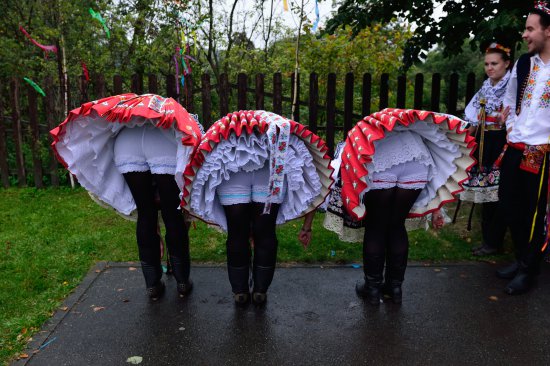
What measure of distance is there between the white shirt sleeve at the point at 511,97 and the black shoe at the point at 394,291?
Result: 160cm

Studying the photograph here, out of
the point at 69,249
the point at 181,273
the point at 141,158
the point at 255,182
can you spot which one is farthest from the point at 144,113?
the point at 69,249

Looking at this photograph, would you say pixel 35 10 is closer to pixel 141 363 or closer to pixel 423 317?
pixel 141 363

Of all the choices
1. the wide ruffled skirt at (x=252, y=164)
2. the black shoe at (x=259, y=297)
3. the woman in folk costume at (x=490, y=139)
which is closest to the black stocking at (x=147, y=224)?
the wide ruffled skirt at (x=252, y=164)

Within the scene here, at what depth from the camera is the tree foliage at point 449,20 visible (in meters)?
4.52

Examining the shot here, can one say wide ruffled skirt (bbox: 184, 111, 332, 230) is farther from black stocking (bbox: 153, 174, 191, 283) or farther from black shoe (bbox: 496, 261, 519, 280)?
black shoe (bbox: 496, 261, 519, 280)

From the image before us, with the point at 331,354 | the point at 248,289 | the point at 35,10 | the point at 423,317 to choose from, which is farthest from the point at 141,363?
the point at 35,10

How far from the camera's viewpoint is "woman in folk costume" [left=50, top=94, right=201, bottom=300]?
10.3ft

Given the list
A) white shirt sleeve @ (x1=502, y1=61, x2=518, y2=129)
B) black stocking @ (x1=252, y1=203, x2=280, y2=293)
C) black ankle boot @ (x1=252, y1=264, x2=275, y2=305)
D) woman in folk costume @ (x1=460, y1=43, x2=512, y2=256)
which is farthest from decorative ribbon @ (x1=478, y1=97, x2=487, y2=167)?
black ankle boot @ (x1=252, y1=264, x2=275, y2=305)

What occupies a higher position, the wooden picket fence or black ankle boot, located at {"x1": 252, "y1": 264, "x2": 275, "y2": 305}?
the wooden picket fence

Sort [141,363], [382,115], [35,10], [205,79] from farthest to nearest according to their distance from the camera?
[35,10] → [205,79] → [382,115] → [141,363]

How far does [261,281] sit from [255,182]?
768 millimetres

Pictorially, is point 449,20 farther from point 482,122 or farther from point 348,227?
point 348,227

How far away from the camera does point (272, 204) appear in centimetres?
324

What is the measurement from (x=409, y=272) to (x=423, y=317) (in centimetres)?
83
